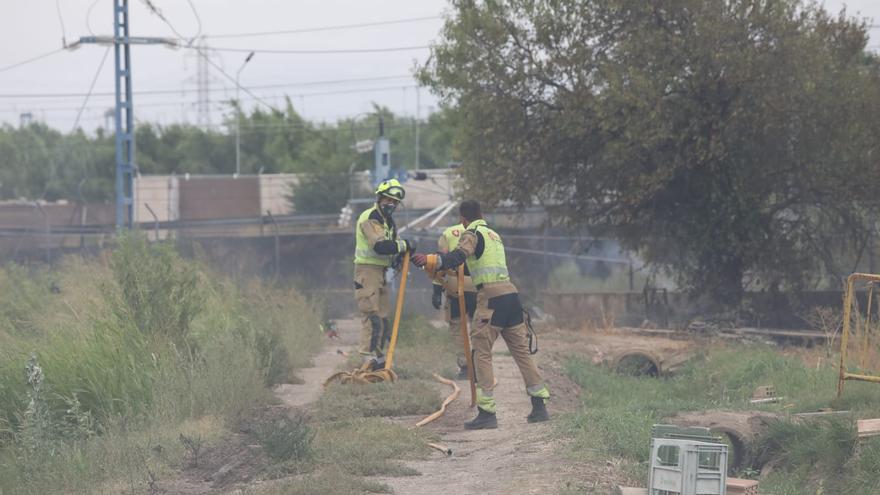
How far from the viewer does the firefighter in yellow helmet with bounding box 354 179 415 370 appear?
12.6m

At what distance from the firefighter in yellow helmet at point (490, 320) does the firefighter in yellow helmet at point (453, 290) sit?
301mm

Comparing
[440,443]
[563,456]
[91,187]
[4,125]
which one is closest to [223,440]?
[440,443]

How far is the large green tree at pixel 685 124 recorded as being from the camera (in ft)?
63.4

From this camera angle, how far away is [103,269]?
59.5ft

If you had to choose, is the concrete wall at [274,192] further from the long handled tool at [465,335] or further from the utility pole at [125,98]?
the long handled tool at [465,335]

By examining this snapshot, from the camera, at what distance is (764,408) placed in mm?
11281

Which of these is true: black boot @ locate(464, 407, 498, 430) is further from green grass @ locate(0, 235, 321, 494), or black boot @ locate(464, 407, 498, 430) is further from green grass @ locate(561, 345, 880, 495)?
green grass @ locate(0, 235, 321, 494)

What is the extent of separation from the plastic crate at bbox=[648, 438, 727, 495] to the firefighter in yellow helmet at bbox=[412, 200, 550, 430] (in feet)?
12.7

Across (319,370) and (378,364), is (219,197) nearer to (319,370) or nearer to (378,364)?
(319,370)

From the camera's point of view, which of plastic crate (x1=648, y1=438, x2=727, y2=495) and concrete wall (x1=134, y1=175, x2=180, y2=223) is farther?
concrete wall (x1=134, y1=175, x2=180, y2=223)

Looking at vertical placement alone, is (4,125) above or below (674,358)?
above

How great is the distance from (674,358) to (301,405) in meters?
6.95

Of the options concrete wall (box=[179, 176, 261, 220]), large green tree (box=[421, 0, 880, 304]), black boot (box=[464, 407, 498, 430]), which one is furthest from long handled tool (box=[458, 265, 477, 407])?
concrete wall (box=[179, 176, 261, 220])

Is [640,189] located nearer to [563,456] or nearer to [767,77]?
[767,77]
